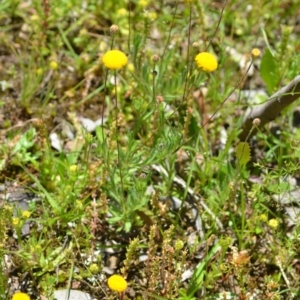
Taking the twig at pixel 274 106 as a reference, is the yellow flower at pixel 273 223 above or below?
below

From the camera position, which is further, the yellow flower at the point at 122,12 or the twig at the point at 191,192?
the yellow flower at the point at 122,12

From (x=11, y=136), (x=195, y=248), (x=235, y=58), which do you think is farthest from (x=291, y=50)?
(x=11, y=136)

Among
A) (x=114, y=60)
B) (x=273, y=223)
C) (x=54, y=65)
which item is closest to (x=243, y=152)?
(x=273, y=223)

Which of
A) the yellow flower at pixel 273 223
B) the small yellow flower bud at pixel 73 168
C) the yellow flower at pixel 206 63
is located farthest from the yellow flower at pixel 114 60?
the yellow flower at pixel 273 223

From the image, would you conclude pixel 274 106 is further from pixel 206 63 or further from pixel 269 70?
pixel 206 63

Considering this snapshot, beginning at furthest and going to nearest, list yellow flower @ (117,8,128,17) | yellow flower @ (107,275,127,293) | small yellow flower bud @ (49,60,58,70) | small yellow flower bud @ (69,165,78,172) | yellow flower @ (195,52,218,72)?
yellow flower @ (117,8,128,17) < small yellow flower bud @ (49,60,58,70) < small yellow flower bud @ (69,165,78,172) < yellow flower @ (195,52,218,72) < yellow flower @ (107,275,127,293)

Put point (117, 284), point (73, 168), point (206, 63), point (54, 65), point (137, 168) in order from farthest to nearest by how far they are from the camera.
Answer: point (54, 65) < point (73, 168) < point (137, 168) < point (206, 63) < point (117, 284)

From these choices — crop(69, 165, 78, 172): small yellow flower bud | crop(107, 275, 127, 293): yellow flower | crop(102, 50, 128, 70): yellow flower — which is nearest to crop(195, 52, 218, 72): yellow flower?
crop(102, 50, 128, 70): yellow flower

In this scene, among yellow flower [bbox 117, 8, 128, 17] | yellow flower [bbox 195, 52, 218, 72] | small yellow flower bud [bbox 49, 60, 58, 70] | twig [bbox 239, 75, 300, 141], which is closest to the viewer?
yellow flower [bbox 195, 52, 218, 72]

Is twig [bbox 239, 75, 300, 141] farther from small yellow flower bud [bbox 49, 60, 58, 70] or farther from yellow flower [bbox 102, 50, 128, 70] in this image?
small yellow flower bud [bbox 49, 60, 58, 70]

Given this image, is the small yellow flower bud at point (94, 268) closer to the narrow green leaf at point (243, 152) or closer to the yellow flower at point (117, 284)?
the yellow flower at point (117, 284)
